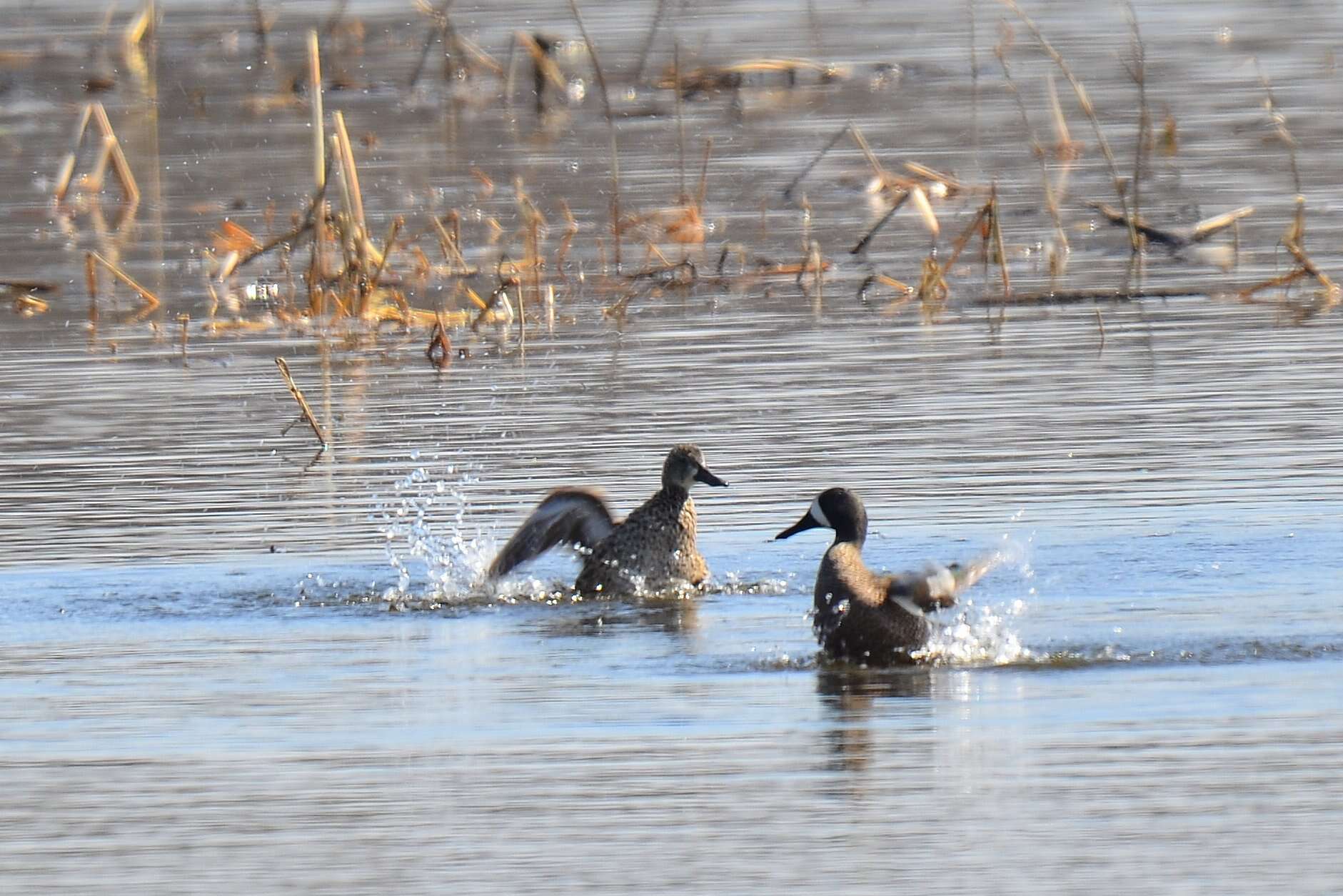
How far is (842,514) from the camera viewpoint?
868cm

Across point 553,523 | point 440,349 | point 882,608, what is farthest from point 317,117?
point 882,608

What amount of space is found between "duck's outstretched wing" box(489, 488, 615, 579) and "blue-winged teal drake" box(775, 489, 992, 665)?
1.45 metres

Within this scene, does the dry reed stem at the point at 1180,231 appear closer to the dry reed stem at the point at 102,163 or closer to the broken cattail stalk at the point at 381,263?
the broken cattail stalk at the point at 381,263

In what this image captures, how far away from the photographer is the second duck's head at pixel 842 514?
28.5 ft

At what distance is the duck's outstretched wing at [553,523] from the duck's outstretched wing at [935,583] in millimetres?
1608

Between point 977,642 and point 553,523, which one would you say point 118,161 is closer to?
point 553,523

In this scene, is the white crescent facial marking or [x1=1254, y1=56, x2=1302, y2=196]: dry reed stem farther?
[x1=1254, y1=56, x2=1302, y2=196]: dry reed stem

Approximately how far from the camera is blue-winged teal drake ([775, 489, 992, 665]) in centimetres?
822

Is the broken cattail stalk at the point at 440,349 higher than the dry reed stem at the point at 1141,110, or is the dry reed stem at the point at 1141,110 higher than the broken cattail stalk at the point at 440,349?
the dry reed stem at the point at 1141,110

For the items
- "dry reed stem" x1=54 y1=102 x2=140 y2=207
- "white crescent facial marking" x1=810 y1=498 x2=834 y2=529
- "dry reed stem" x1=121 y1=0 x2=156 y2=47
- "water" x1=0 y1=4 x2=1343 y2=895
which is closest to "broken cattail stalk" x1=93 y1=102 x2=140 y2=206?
"dry reed stem" x1=54 y1=102 x2=140 y2=207

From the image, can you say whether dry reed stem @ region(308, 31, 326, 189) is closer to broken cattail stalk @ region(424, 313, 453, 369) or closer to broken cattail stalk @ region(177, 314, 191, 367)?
broken cattail stalk @ region(177, 314, 191, 367)

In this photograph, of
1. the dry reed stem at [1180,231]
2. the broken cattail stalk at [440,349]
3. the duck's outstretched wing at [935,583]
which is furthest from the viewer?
the dry reed stem at [1180,231]

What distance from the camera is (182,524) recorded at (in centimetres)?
1034

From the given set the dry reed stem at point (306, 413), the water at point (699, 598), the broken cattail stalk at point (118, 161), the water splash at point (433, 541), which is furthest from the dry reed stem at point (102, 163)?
the water splash at point (433, 541)
